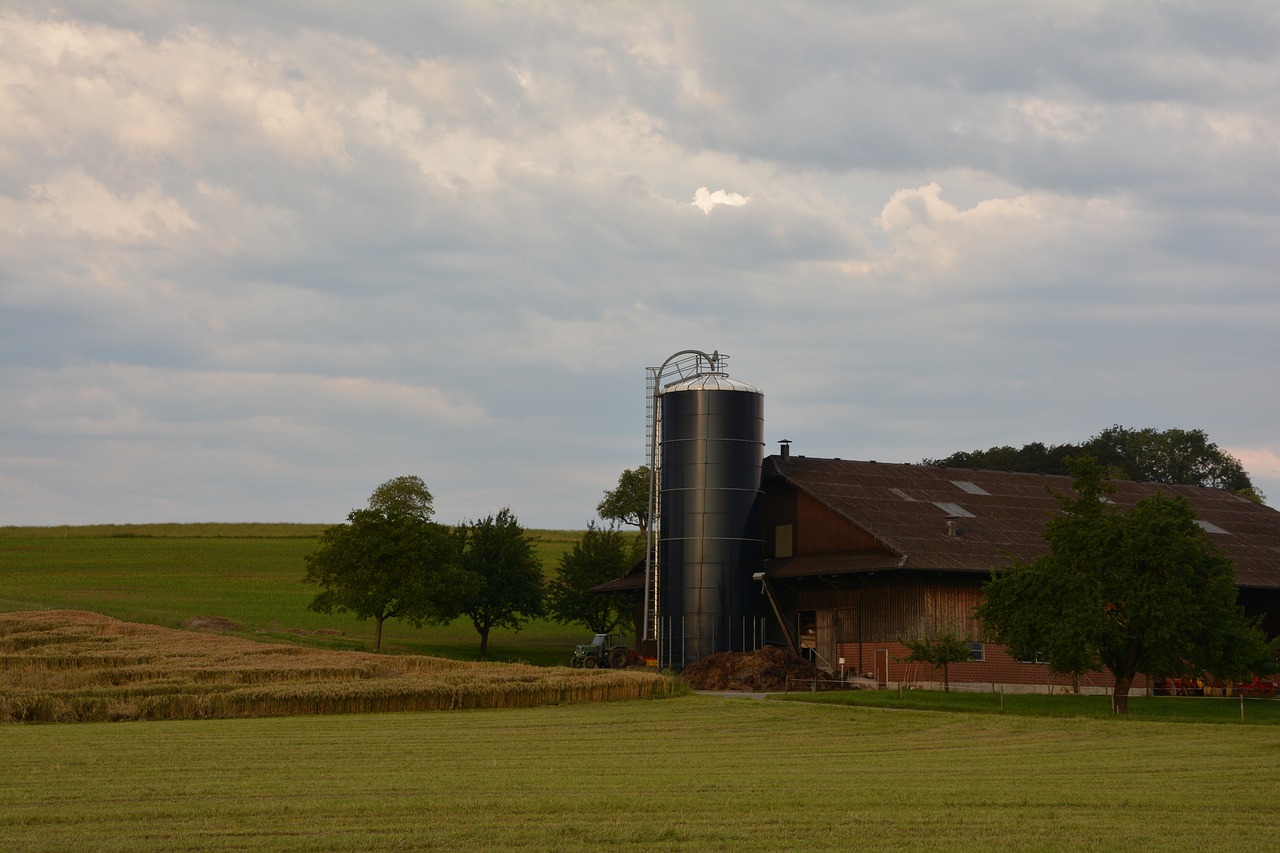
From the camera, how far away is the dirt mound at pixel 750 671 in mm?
49938

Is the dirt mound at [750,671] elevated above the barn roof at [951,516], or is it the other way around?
the barn roof at [951,516]

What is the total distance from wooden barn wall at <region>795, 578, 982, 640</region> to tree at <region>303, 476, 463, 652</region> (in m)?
19.7

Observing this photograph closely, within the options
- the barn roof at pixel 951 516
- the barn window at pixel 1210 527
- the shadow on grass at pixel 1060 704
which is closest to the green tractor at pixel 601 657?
the barn roof at pixel 951 516

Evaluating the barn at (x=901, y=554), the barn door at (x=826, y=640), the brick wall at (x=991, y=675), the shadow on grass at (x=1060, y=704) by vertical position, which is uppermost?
the barn at (x=901, y=554)

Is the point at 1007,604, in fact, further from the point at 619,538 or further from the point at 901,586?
the point at 619,538

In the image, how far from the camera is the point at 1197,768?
2352 centimetres

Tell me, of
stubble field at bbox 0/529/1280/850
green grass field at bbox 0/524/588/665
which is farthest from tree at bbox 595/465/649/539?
stubble field at bbox 0/529/1280/850

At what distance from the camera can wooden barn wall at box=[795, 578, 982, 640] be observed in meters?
50.8

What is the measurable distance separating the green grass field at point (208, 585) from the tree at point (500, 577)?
184 cm

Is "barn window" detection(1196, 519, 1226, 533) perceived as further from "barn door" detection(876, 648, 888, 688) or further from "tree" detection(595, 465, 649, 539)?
"tree" detection(595, 465, 649, 539)

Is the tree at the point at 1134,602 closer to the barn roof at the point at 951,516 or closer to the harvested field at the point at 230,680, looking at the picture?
the barn roof at the point at 951,516

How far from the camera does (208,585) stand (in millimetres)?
85750

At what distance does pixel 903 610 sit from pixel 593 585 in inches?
1090

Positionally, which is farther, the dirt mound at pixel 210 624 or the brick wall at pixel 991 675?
the dirt mound at pixel 210 624
